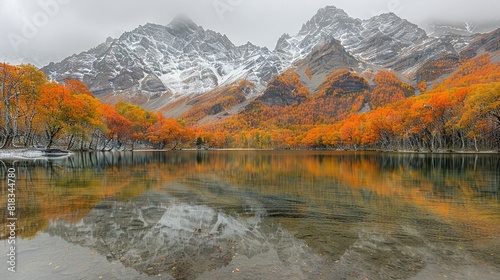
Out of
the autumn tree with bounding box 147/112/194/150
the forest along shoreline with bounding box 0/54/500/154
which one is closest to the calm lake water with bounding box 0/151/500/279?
the forest along shoreline with bounding box 0/54/500/154

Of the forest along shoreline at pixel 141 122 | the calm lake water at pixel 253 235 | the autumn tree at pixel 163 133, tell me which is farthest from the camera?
the autumn tree at pixel 163 133

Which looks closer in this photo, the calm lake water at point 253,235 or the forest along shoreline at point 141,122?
the calm lake water at point 253,235

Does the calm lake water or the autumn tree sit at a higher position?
the autumn tree

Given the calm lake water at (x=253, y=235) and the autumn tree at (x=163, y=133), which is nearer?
the calm lake water at (x=253, y=235)

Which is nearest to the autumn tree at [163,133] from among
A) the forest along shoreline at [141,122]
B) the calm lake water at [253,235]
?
the forest along shoreline at [141,122]

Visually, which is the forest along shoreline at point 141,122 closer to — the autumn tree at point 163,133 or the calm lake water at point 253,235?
the autumn tree at point 163,133

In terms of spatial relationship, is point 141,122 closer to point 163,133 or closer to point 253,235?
point 163,133

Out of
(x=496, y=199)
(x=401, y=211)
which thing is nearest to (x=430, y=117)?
(x=496, y=199)

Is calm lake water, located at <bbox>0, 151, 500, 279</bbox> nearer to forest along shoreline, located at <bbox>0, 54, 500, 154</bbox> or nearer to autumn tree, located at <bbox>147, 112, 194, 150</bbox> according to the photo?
forest along shoreline, located at <bbox>0, 54, 500, 154</bbox>

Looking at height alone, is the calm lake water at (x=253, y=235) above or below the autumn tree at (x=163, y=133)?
below

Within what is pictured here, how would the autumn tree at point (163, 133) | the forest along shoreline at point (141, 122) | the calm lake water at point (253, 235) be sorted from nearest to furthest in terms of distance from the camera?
the calm lake water at point (253, 235) < the forest along shoreline at point (141, 122) < the autumn tree at point (163, 133)

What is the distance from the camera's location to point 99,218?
12844mm

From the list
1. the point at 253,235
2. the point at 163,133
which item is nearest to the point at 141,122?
the point at 163,133

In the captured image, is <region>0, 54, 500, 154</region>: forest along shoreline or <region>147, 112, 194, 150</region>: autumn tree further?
<region>147, 112, 194, 150</region>: autumn tree
